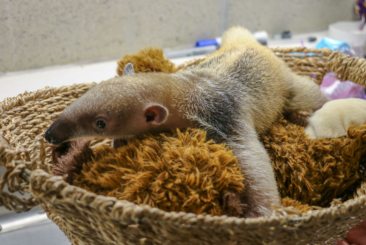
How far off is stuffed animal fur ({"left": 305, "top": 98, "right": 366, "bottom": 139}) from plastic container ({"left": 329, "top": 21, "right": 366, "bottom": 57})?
167 cm

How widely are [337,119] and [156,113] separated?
0.77 metres

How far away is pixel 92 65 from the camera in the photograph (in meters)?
2.54

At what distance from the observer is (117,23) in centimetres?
251

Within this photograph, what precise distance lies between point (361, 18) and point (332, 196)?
246 centimetres

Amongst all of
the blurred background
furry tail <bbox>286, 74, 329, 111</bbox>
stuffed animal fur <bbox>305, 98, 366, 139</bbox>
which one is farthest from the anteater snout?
the blurred background

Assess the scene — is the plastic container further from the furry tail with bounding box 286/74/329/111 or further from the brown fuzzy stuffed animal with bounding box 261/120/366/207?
the brown fuzzy stuffed animal with bounding box 261/120/366/207

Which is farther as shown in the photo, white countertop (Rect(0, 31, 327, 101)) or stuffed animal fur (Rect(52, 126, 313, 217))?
white countertop (Rect(0, 31, 327, 101))

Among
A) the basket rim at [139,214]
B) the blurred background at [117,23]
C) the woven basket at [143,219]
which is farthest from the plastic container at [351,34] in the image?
the basket rim at [139,214]

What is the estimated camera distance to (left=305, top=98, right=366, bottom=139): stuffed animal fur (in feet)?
4.42

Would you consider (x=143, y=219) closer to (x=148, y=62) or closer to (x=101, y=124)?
(x=101, y=124)

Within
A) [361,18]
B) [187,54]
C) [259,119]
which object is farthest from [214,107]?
[361,18]

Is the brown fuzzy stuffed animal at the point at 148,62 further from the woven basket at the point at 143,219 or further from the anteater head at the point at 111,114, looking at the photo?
the woven basket at the point at 143,219

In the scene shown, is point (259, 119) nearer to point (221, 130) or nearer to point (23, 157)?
point (221, 130)

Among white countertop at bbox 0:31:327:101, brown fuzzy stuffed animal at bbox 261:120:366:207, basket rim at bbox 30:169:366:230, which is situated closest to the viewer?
basket rim at bbox 30:169:366:230
